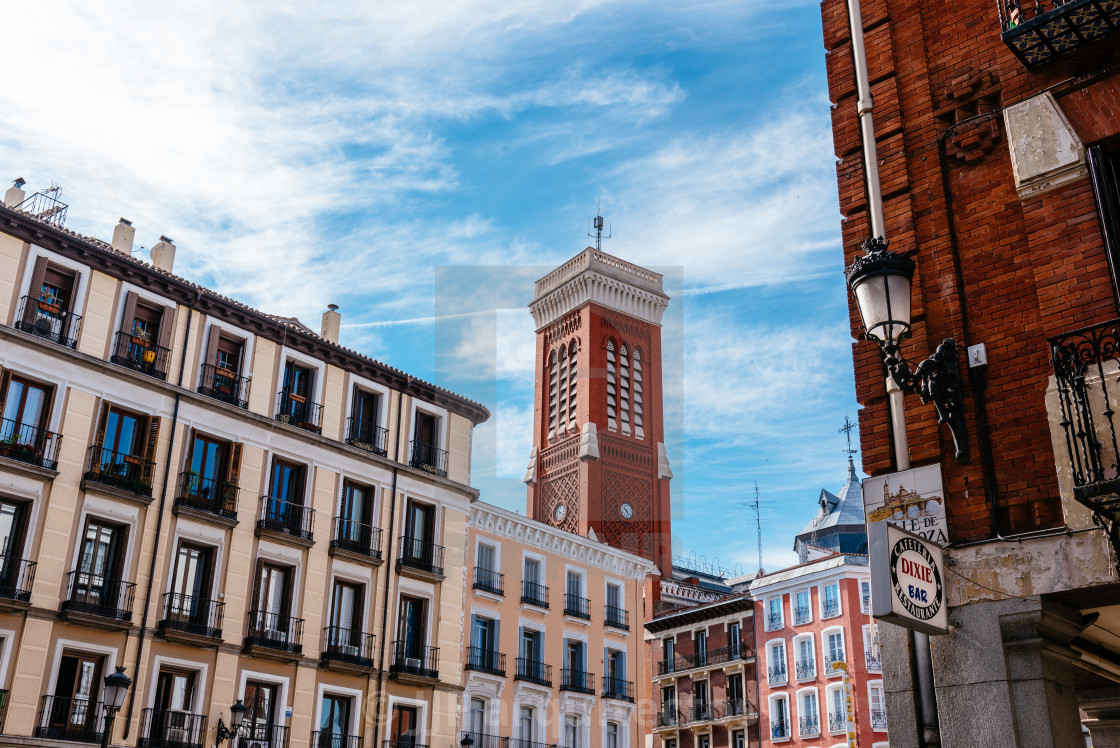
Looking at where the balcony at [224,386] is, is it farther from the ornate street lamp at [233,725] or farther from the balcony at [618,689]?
the balcony at [618,689]

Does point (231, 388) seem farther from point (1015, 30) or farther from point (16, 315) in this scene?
point (1015, 30)

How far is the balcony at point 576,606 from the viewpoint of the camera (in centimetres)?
3931

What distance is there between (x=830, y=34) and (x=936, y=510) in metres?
4.97

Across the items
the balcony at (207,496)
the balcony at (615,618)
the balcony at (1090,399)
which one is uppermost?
the balcony at (207,496)

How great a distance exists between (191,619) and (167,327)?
7.87 metres

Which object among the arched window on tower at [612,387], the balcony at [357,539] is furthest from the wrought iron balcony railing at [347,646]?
the arched window on tower at [612,387]

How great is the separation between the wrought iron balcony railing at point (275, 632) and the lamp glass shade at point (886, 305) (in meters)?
22.8

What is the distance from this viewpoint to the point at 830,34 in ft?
33.0

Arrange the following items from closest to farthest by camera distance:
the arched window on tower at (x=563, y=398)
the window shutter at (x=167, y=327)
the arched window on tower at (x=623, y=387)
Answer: the window shutter at (x=167, y=327) → the arched window on tower at (x=623, y=387) → the arched window on tower at (x=563, y=398)

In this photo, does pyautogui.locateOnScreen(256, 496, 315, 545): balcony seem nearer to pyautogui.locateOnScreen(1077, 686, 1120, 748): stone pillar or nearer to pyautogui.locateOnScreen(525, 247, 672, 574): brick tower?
pyautogui.locateOnScreen(1077, 686, 1120, 748): stone pillar

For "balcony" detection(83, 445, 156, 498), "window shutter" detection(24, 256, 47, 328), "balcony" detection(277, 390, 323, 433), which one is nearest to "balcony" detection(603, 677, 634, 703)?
"balcony" detection(277, 390, 323, 433)

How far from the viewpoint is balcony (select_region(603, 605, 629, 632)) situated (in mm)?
40500

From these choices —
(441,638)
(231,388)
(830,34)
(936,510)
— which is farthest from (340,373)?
(936,510)

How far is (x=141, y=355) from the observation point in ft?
88.3
